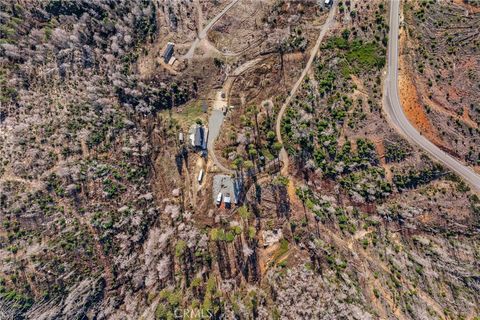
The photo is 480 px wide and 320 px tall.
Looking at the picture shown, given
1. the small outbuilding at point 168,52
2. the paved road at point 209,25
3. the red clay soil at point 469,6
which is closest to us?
the red clay soil at point 469,6

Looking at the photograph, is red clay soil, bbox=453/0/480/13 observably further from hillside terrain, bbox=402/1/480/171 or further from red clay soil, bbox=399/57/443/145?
red clay soil, bbox=399/57/443/145

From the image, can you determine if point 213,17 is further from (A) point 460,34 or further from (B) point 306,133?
(A) point 460,34

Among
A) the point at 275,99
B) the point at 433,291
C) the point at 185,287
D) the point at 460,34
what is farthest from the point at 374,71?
the point at 185,287

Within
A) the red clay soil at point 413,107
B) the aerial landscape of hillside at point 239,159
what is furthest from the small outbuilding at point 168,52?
the red clay soil at point 413,107

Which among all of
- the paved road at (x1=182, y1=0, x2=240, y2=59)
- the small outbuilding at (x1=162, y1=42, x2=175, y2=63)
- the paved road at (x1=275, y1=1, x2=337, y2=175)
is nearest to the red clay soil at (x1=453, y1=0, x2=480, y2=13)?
the paved road at (x1=275, y1=1, x2=337, y2=175)

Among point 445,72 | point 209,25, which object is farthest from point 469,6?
point 209,25

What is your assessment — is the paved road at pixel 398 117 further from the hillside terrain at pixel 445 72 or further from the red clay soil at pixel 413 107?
the hillside terrain at pixel 445 72

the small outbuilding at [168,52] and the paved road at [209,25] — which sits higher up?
the paved road at [209,25]
